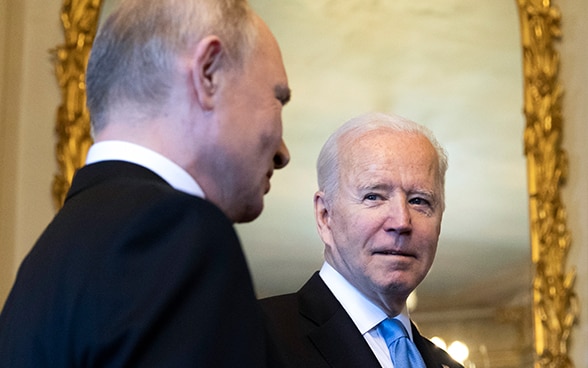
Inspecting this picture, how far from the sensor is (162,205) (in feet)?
4.28

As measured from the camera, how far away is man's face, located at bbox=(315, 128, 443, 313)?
2850 millimetres

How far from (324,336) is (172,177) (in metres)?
1.33

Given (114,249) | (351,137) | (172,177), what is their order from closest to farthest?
(114,249)
(172,177)
(351,137)

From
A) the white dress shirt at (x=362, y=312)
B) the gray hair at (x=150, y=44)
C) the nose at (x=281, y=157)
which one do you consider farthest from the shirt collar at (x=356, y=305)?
the gray hair at (x=150, y=44)

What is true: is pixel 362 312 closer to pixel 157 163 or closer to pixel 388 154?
pixel 388 154

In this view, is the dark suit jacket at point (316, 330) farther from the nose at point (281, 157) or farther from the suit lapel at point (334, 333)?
the nose at point (281, 157)

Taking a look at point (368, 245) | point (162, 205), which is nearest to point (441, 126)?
point (368, 245)

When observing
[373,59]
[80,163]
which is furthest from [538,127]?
[80,163]

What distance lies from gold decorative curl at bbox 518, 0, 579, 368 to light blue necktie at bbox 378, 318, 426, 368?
7.33ft

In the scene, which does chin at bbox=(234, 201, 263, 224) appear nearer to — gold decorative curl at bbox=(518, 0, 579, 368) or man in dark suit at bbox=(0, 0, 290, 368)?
man in dark suit at bbox=(0, 0, 290, 368)

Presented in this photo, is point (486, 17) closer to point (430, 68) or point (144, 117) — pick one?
point (430, 68)

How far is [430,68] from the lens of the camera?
207 inches

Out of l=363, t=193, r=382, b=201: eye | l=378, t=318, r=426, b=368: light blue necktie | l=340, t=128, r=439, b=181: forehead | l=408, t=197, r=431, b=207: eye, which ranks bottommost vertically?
l=378, t=318, r=426, b=368: light blue necktie

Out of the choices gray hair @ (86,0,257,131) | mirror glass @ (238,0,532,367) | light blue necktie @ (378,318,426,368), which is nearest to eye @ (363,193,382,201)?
light blue necktie @ (378,318,426,368)
